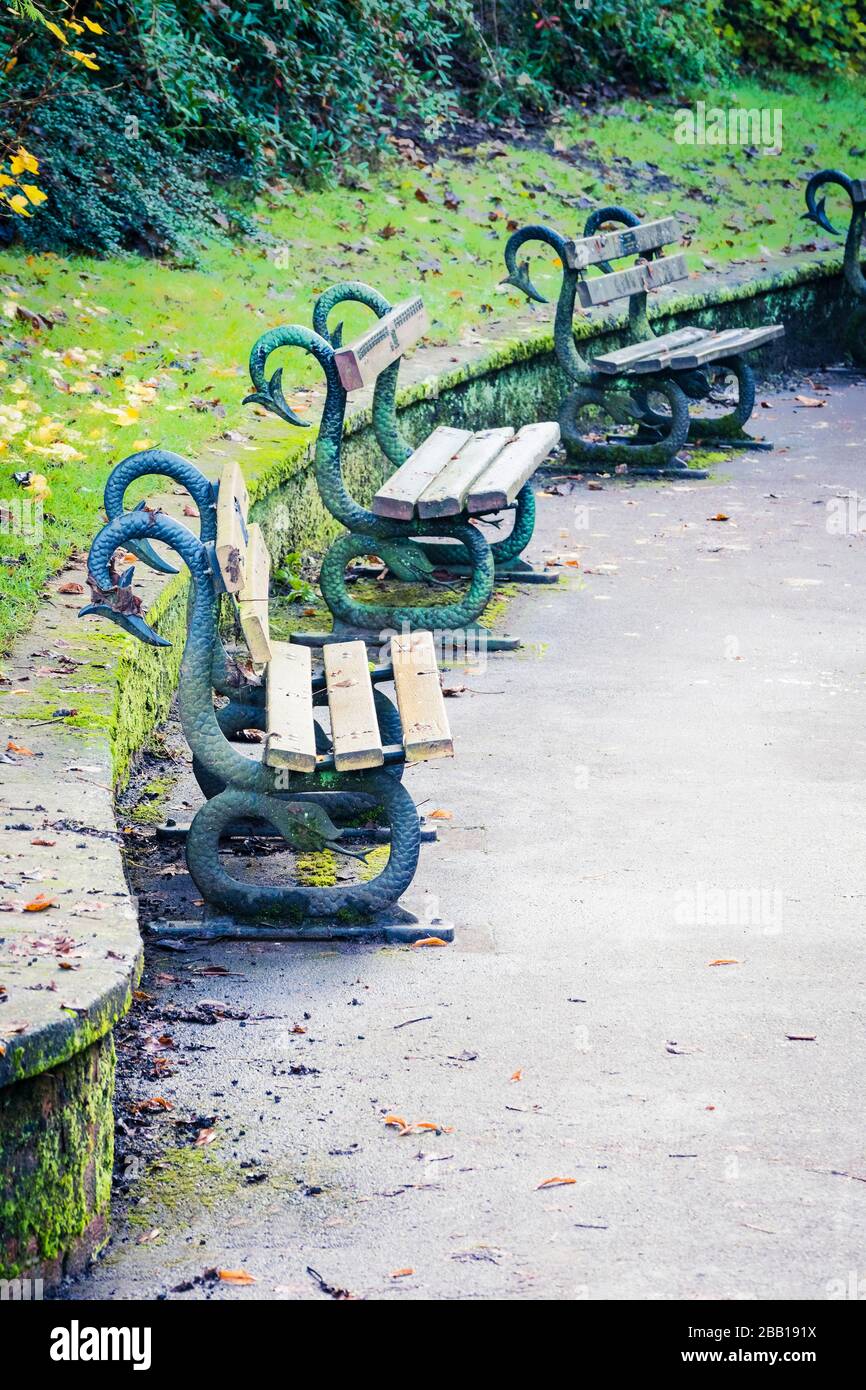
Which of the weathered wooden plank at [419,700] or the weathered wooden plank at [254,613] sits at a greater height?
the weathered wooden plank at [254,613]

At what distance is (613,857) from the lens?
4727mm

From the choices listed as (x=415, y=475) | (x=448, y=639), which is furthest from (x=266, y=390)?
(x=448, y=639)

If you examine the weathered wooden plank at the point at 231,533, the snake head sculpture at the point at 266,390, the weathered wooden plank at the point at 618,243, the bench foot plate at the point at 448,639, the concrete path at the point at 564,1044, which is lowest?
the concrete path at the point at 564,1044

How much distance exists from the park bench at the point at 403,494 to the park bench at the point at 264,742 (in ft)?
5.57

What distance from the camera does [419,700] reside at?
4.46 metres

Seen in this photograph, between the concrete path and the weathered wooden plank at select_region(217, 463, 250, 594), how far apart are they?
0.92 metres

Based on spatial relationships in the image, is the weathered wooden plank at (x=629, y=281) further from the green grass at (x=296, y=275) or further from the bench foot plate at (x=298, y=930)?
the bench foot plate at (x=298, y=930)

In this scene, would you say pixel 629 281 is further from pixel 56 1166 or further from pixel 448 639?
pixel 56 1166

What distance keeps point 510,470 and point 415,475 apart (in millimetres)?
365

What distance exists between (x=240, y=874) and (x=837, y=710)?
2373mm

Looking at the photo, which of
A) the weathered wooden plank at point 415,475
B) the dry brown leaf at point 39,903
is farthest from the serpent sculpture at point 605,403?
the dry brown leaf at point 39,903

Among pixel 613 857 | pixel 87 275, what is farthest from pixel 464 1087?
pixel 87 275

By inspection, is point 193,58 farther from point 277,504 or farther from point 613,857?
point 613,857

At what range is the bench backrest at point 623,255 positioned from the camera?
8992mm
